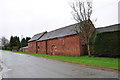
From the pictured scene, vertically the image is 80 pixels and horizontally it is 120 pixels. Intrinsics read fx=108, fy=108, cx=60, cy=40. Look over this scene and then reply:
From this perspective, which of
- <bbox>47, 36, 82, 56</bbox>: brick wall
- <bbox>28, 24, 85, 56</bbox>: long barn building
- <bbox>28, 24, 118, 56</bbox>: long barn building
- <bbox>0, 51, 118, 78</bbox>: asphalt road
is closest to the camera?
<bbox>0, 51, 118, 78</bbox>: asphalt road

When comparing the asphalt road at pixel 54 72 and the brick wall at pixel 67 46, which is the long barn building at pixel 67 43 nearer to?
the brick wall at pixel 67 46

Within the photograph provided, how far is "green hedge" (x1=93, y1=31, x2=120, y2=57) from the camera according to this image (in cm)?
1507

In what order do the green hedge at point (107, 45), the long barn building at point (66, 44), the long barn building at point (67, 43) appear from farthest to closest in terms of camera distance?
the long barn building at point (66, 44) < the long barn building at point (67, 43) < the green hedge at point (107, 45)

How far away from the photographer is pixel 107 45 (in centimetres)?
1606

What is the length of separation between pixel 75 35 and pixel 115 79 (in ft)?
54.7

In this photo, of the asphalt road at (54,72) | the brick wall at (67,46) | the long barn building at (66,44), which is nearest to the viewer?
the asphalt road at (54,72)

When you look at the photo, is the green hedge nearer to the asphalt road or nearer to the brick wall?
the brick wall

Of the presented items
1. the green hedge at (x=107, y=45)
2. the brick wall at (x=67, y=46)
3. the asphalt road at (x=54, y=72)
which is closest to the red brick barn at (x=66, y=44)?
the brick wall at (x=67, y=46)

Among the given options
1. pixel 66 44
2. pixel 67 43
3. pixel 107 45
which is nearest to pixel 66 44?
pixel 66 44

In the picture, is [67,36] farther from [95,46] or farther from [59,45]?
[95,46]

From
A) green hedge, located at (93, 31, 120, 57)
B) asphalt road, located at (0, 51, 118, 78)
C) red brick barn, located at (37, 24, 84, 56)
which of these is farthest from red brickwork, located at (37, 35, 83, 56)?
asphalt road, located at (0, 51, 118, 78)

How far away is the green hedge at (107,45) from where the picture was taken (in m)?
15.1

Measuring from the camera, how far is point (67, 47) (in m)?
24.6

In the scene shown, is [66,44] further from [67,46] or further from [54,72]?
[54,72]
